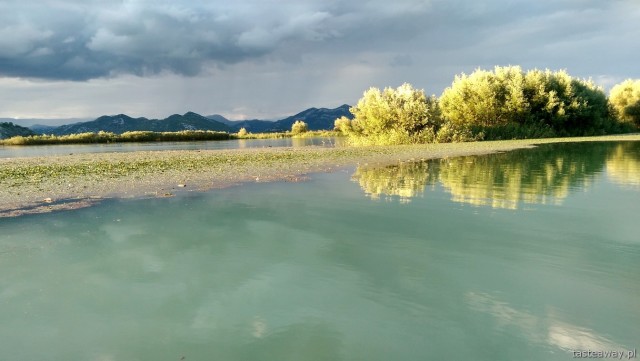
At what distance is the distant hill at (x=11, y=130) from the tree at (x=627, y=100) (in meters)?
168

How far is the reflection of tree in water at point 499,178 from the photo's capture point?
13.7 metres

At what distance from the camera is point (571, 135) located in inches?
2468

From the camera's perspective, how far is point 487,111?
189 ft

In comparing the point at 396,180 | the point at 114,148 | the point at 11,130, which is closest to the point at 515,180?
the point at 396,180

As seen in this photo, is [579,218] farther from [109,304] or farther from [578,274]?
[109,304]

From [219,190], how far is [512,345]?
13454 millimetres

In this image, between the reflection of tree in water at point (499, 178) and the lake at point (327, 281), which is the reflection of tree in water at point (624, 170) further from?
the lake at point (327, 281)

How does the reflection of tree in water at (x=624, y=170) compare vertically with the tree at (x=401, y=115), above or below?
below

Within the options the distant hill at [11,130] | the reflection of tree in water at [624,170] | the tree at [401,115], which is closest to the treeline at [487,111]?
the tree at [401,115]

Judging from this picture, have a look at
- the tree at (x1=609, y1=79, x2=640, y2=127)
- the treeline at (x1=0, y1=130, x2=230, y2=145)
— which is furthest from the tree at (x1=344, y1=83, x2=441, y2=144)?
the treeline at (x1=0, y1=130, x2=230, y2=145)

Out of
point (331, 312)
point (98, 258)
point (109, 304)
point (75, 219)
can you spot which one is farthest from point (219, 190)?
point (331, 312)

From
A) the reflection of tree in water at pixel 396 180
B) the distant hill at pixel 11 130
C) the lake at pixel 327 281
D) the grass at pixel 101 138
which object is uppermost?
Answer: the distant hill at pixel 11 130

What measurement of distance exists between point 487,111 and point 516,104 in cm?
395

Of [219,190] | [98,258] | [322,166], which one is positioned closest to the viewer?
[98,258]
